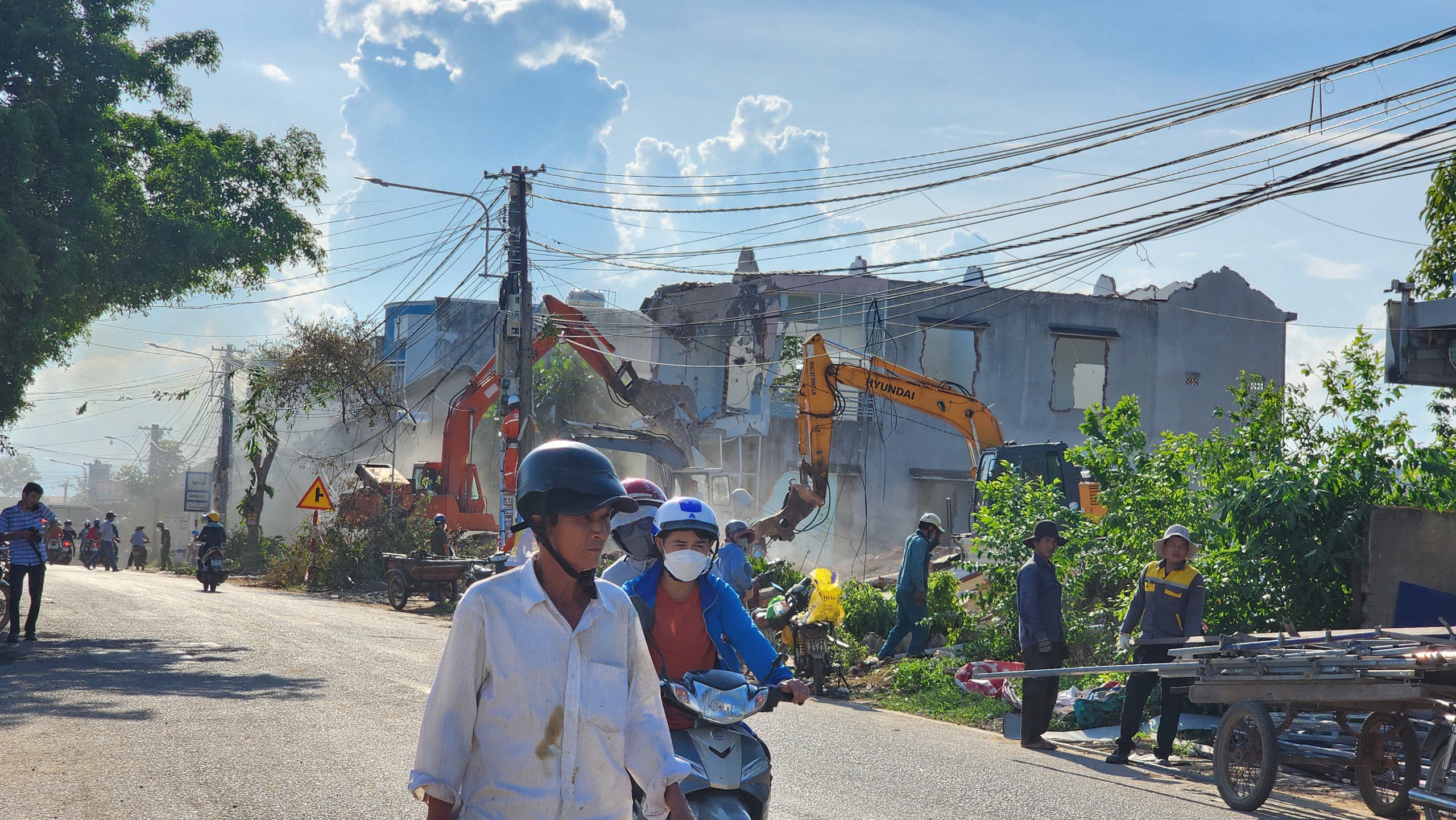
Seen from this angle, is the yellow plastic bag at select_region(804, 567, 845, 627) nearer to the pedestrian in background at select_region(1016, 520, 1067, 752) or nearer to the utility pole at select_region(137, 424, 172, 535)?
the pedestrian in background at select_region(1016, 520, 1067, 752)

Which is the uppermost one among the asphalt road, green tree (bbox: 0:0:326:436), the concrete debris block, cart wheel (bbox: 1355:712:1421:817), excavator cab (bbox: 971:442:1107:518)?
the concrete debris block

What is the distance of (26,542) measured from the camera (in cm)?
1479

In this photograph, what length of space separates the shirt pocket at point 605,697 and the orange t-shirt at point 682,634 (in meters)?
2.06

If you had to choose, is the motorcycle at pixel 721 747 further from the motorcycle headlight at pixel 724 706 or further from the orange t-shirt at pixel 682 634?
the orange t-shirt at pixel 682 634

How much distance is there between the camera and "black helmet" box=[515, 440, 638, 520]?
3.02 m

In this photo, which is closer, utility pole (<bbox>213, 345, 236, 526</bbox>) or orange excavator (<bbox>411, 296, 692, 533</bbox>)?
orange excavator (<bbox>411, 296, 692, 533</bbox>)

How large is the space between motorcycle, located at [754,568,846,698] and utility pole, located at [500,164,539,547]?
9.89 meters

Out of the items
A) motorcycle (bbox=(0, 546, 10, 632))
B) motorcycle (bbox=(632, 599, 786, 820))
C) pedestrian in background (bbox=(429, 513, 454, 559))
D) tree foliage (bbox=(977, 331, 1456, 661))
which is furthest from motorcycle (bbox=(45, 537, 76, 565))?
motorcycle (bbox=(632, 599, 786, 820))

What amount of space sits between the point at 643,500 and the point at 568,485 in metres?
2.86

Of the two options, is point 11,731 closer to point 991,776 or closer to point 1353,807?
point 991,776

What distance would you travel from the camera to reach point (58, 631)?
677 inches

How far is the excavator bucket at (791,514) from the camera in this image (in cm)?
2297

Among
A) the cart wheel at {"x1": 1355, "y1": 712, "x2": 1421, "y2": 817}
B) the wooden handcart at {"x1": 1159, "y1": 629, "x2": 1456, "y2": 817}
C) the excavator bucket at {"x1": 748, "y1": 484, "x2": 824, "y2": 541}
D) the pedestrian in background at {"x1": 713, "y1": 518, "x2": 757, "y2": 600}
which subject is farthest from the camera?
the excavator bucket at {"x1": 748, "y1": 484, "x2": 824, "y2": 541}

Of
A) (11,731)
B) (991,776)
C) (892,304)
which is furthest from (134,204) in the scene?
(892,304)
